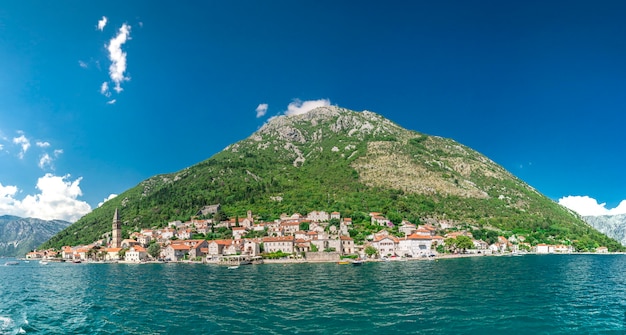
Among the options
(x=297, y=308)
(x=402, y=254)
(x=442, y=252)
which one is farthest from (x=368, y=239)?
(x=297, y=308)

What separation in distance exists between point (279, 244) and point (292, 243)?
154 inches

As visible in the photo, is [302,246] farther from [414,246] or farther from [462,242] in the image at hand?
[462,242]

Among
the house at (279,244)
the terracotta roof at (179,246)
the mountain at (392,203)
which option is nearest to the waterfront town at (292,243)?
the house at (279,244)

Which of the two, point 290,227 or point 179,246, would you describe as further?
point 290,227

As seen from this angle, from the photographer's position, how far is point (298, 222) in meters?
133

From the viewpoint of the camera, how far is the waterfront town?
107m

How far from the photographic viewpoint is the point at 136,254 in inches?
4658

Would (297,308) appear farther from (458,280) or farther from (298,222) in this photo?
(298,222)

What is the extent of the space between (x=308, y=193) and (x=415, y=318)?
483ft

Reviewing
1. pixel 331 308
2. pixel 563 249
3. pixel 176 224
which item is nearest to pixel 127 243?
pixel 176 224

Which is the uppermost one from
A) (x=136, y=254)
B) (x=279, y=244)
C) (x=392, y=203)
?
(x=392, y=203)

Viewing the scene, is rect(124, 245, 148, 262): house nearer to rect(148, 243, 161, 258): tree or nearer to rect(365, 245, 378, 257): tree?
rect(148, 243, 161, 258): tree

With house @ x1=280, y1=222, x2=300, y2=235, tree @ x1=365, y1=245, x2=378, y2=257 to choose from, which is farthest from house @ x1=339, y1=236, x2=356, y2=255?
house @ x1=280, y1=222, x2=300, y2=235

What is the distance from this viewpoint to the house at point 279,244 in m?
109
